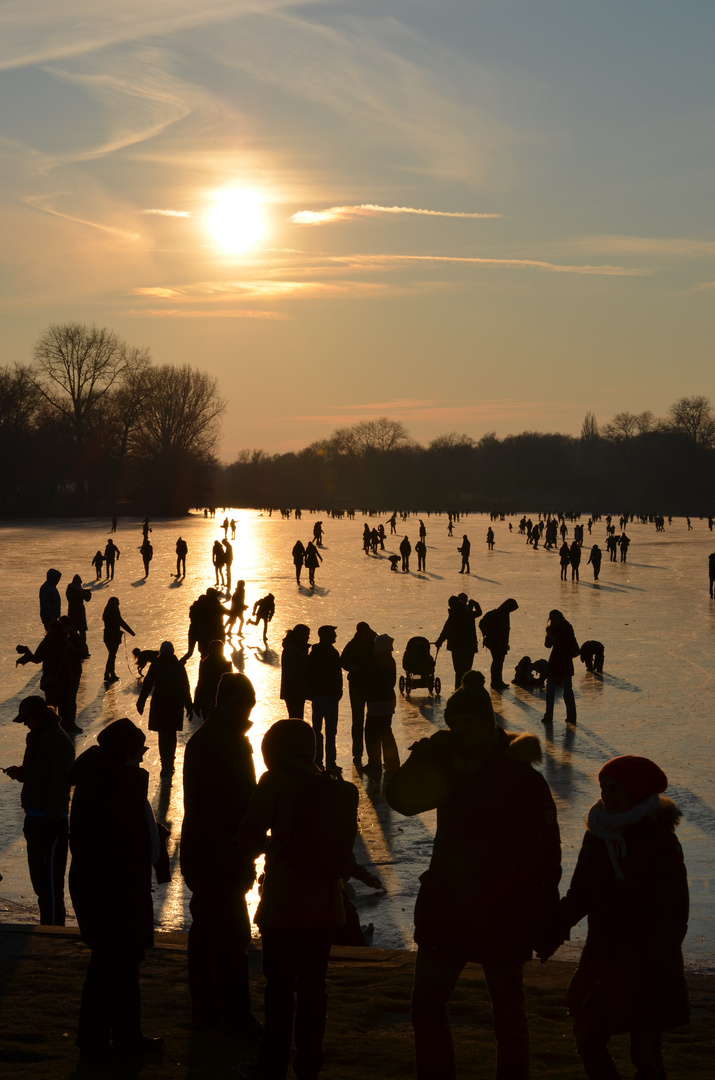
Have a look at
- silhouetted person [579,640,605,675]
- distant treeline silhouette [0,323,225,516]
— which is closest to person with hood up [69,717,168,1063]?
silhouetted person [579,640,605,675]

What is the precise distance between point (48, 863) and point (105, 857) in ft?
6.38

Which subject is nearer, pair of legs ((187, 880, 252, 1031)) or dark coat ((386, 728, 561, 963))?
dark coat ((386, 728, 561, 963))

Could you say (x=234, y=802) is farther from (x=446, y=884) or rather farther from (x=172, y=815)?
(x=172, y=815)

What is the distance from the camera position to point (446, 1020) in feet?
10.7

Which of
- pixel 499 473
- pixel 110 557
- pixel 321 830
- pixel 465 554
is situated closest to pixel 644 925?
pixel 321 830

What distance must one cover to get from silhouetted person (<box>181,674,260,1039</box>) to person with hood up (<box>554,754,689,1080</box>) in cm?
133

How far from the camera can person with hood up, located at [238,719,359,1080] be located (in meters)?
3.41

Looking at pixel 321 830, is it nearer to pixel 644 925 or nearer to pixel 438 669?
pixel 644 925

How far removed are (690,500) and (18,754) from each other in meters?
129

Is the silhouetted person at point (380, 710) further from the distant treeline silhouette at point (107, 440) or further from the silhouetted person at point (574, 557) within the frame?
the distant treeline silhouette at point (107, 440)

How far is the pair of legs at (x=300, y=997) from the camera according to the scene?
3406 mm

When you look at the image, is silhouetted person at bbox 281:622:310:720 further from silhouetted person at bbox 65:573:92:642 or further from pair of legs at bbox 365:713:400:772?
silhouetted person at bbox 65:573:92:642

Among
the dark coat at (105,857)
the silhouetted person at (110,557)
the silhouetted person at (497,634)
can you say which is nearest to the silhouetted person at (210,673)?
the dark coat at (105,857)

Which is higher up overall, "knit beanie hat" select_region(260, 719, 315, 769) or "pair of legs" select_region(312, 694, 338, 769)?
"knit beanie hat" select_region(260, 719, 315, 769)
